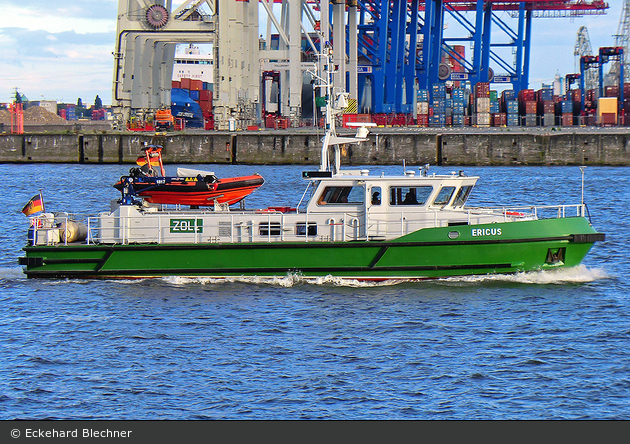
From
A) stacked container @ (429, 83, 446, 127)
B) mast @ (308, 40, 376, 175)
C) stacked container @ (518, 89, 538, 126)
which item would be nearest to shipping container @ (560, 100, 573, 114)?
stacked container @ (518, 89, 538, 126)

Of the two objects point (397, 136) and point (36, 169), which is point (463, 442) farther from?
point (36, 169)

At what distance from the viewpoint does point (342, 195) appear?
18.4 meters

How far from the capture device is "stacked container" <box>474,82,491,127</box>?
7831 cm

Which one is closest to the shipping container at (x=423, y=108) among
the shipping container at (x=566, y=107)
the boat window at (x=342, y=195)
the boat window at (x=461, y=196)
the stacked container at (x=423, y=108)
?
the stacked container at (x=423, y=108)

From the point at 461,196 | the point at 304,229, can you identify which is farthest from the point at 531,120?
the point at 304,229

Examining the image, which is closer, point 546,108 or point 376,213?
point 376,213

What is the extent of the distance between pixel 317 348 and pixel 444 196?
571 cm

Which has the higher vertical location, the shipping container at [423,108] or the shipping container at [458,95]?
the shipping container at [458,95]

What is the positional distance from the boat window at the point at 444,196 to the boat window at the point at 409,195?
25 centimetres

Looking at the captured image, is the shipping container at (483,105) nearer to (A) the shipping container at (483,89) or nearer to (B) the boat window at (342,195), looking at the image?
(A) the shipping container at (483,89)

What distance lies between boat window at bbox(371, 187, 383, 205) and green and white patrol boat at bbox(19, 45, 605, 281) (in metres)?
0.03

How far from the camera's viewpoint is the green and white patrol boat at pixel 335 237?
58.2ft

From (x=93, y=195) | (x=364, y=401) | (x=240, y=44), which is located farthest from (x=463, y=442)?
(x=240, y=44)

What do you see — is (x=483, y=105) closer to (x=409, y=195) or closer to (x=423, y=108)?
(x=423, y=108)
